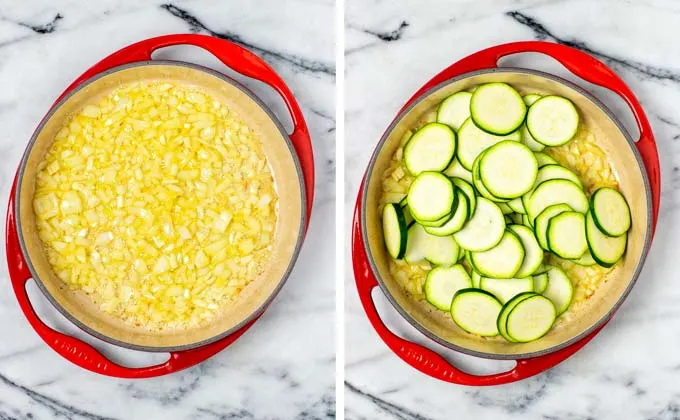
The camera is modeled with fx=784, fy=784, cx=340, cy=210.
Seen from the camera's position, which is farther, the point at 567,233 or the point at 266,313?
the point at 266,313

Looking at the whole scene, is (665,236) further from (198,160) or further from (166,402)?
(166,402)

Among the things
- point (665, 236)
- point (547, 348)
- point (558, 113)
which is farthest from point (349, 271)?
point (665, 236)

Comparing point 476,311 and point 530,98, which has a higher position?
point 530,98

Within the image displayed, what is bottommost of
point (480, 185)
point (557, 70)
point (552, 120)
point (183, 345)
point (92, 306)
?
point (183, 345)

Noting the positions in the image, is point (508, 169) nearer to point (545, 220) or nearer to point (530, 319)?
point (545, 220)

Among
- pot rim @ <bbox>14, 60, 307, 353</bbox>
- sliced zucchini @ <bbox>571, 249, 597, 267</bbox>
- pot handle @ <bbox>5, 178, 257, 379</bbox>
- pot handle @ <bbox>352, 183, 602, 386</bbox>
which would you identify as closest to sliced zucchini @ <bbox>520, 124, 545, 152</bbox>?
sliced zucchini @ <bbox>571, 249, 597, 267</bbox>

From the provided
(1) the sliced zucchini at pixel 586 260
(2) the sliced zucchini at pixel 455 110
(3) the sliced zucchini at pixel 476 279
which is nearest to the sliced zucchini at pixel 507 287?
(3) the sliced zucchini at pixel 476 279

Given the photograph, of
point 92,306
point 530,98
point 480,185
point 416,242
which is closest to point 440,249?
point 416,242
